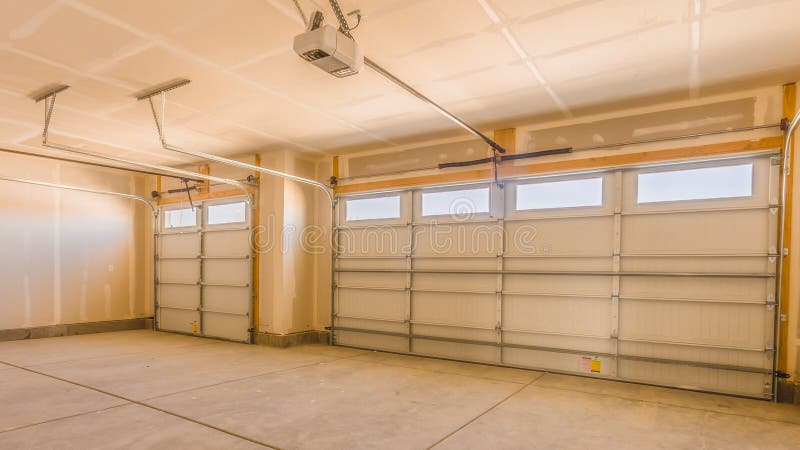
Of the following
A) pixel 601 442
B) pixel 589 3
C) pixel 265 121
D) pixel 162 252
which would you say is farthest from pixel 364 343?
pixel 589 3

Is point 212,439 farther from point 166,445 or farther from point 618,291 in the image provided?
point 618,291

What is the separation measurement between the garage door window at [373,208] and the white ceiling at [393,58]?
4.57ft

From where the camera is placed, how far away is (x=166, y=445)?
3168 millimetres

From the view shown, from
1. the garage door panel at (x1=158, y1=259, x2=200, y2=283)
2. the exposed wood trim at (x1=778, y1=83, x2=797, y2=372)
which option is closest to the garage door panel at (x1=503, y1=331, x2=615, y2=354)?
the exposed wood trim at (x1=778, y1=83, x2=797, y2=372)

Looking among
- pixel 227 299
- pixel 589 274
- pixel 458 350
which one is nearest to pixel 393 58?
pixel 589 274

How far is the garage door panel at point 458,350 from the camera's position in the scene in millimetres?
5799

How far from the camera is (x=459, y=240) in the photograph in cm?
612

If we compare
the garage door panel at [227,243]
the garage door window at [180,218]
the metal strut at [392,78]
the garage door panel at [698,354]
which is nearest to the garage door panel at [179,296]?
the garage door panel at [227,243]

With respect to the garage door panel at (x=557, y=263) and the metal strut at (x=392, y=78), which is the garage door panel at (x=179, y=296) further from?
the metal strut at (x=392, y=78)

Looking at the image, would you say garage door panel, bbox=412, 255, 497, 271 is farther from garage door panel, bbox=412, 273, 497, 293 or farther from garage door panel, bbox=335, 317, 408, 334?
garage door panel, bbox=335, 317, 408, 334

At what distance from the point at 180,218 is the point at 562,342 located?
711cm

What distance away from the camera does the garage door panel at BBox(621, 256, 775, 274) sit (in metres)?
4.42

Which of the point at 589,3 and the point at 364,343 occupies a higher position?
the point at 589,3

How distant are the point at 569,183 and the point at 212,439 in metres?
4.48
